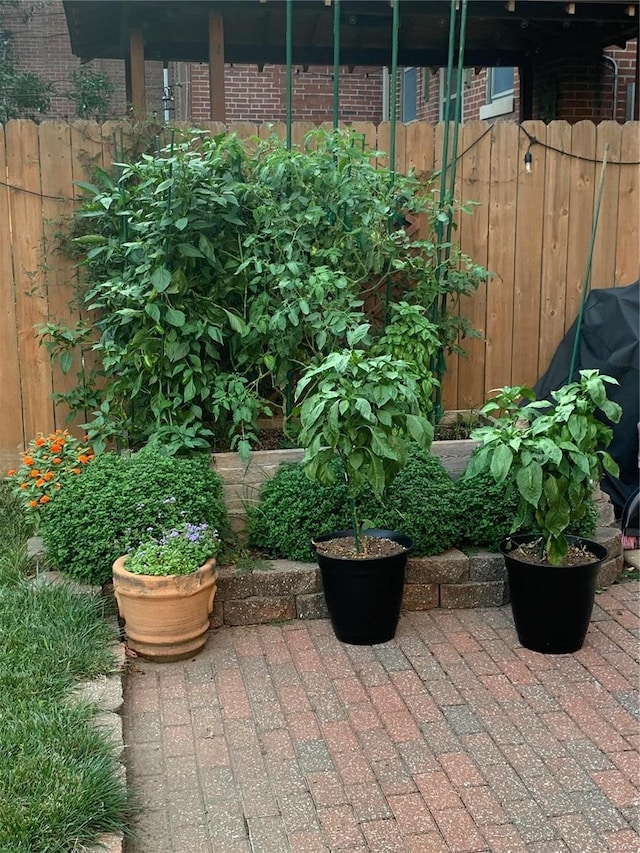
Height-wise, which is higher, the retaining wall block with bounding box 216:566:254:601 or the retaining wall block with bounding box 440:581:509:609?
the retaining wall block with bounding box 216:566:254:601

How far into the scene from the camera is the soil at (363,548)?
12.0 feet

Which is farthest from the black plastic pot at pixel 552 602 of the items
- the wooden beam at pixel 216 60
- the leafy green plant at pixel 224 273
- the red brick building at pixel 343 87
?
the red brick building at pixel 343 87

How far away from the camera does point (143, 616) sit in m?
3.44

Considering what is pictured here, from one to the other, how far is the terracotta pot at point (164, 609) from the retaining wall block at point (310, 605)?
1.66ft

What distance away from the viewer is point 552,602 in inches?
137

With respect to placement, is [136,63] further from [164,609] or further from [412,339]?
[164,609]

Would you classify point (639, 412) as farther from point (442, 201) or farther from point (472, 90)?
point (472, 90)

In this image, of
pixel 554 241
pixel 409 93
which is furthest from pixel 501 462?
pixel 409 93

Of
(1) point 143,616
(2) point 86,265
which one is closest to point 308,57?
(2) point 86,265

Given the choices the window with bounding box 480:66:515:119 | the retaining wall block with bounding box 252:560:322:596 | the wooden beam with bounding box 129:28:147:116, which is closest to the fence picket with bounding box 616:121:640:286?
the retaining wall block with bounding box 252:560:322:596

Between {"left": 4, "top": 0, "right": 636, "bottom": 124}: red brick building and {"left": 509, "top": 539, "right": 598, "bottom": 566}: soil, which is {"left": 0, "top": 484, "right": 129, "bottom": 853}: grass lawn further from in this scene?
{"left": 4, "top": 0, "right": 636, "bottom": 124}: red brick building

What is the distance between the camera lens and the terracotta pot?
3.39 meters

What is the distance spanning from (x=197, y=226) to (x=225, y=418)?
1024mm

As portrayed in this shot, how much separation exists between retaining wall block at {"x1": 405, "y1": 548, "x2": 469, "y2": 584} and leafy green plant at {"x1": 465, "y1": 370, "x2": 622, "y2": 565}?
0.52m
